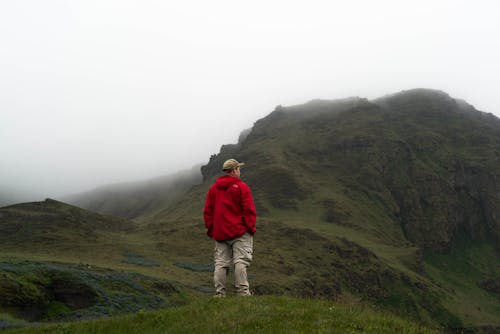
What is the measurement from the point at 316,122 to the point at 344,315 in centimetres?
17399

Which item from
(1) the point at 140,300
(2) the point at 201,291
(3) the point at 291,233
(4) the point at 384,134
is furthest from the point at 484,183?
(1) the point at 140,300

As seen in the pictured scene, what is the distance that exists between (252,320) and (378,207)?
423 ft

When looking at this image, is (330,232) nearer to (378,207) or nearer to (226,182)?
(378,207)

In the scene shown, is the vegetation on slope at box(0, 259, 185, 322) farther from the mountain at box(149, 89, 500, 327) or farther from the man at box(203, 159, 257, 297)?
the mountain at box(149, 89, 500, 327)

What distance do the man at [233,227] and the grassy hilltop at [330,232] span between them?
1.34 meters

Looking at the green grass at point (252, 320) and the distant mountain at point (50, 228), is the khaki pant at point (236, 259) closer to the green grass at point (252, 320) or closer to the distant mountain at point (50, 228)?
the green grass at point (252, 320)

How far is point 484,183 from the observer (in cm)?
15762

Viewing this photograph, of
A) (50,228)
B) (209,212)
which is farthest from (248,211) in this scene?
(50,228)

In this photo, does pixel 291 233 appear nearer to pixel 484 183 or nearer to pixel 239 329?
pixel 239 329

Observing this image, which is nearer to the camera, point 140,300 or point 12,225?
point 140,300

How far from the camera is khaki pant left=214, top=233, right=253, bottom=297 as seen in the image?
11266mm

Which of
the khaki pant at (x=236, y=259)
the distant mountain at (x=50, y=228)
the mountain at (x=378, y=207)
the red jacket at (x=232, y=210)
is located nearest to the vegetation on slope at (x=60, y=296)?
the khaki pant at (x=236, y=259)

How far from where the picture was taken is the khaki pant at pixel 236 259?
11266 millimetres

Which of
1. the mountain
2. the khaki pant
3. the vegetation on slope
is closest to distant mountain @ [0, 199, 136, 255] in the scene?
the mountain
